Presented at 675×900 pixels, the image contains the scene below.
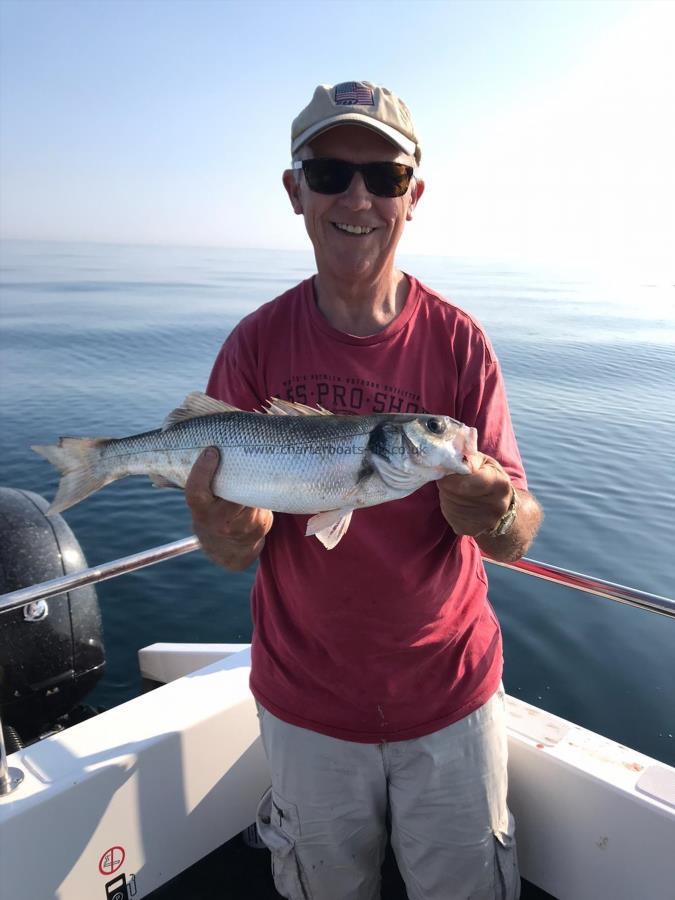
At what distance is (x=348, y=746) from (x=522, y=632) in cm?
577

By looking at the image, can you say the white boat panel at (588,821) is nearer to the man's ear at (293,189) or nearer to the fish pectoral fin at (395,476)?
the fish pectoral fin at (395,476)

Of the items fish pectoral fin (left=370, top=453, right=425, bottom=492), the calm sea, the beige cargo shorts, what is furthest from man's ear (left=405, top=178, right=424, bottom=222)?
the calm sea

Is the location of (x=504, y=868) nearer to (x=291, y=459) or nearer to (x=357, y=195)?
(x=291, y=459)

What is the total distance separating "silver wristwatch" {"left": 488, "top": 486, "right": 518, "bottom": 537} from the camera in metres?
2.65

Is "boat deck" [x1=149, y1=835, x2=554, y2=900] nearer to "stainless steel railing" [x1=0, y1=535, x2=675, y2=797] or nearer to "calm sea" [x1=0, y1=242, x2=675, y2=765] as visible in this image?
"stainless steel railing" [x1=0, y1=535, x2=675, y2=797]

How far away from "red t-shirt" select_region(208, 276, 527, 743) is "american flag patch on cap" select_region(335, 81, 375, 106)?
2.79ft

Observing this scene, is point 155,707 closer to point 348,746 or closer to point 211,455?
point 348,746

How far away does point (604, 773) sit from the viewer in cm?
338

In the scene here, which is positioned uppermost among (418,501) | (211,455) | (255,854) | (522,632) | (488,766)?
(211,455)

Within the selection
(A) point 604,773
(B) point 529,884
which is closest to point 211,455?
(A) point 604,773

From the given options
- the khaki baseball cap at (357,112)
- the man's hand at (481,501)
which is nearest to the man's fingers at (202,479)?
the man's hand at (481,501)

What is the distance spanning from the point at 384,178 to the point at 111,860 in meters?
3.79

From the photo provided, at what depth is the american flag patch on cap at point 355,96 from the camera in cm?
288

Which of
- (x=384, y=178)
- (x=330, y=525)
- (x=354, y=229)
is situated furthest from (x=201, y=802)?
(x=384, y=178)
